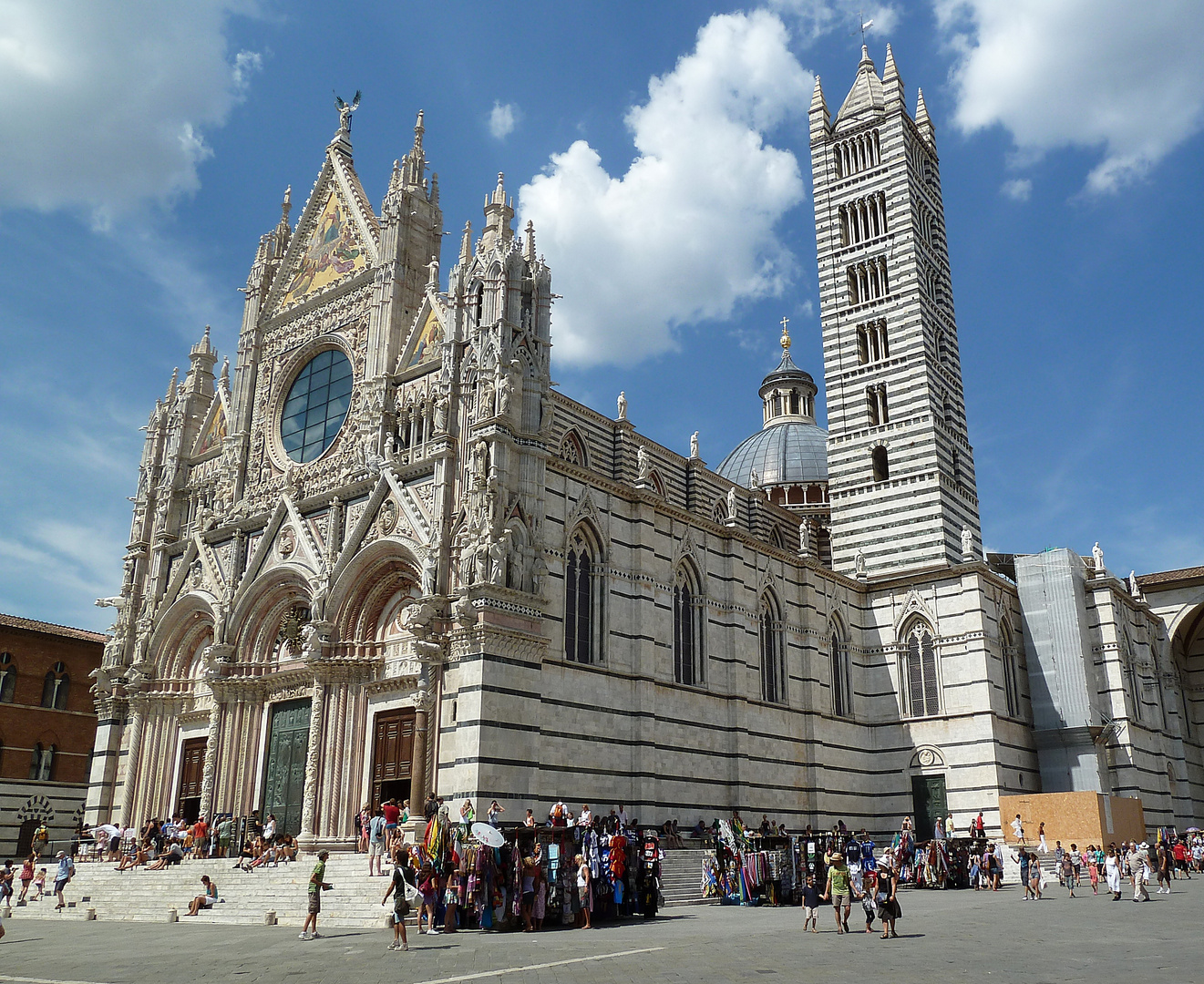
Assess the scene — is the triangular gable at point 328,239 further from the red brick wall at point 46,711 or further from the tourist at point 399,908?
the tourist at point 399,908

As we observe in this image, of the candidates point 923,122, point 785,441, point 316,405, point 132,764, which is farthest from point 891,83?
point 132,764

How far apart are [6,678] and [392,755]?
21.1m

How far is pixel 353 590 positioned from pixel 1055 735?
2459cm

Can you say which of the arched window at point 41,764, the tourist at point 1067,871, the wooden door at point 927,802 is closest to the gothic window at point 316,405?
the arched window at point 41,764

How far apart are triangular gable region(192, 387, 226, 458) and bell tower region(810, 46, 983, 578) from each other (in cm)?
2215

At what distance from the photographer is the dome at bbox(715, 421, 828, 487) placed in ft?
174

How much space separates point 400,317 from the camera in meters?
29.8

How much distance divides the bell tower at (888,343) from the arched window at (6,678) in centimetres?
3046

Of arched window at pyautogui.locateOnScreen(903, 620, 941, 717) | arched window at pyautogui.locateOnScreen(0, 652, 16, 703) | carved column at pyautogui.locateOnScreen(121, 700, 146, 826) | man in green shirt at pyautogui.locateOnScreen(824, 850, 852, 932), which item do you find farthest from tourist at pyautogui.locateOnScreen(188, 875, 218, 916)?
arched window at pyautogui.locateOnScreen(903, 620, 941, 717)

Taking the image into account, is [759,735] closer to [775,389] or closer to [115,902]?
[115,902]

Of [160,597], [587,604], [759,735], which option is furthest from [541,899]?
[160,597]

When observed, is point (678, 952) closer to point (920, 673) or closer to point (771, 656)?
point (771, 656)

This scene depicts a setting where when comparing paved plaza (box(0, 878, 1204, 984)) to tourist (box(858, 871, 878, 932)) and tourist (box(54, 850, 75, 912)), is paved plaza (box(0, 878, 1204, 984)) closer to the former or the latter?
tourist (box(858, 871, 878, 932))

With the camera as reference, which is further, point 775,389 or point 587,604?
point 775,389
